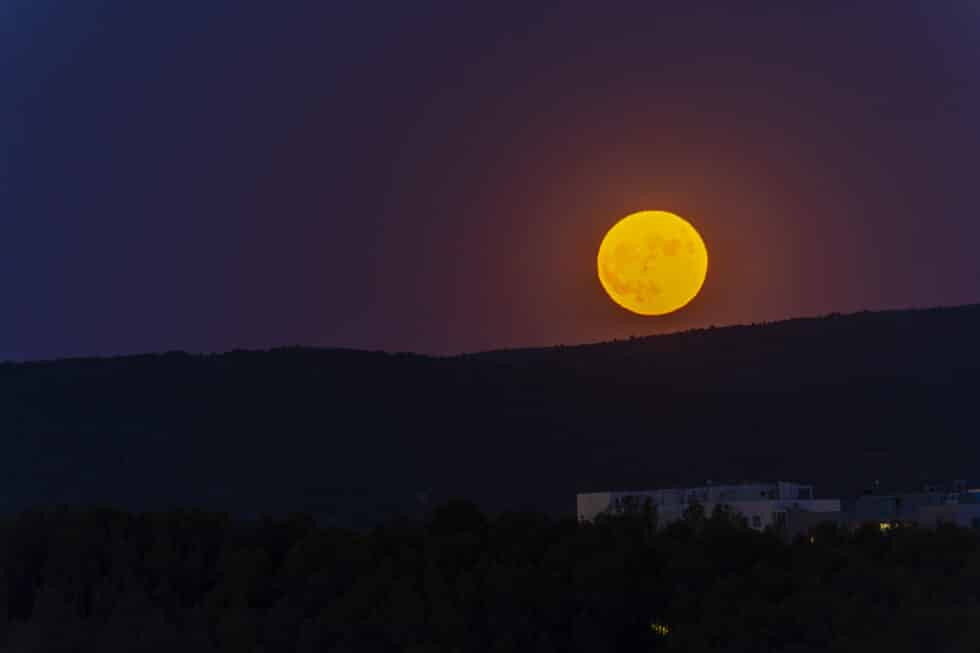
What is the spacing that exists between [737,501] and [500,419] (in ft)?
102

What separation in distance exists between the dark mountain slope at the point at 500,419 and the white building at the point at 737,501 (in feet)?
30.2

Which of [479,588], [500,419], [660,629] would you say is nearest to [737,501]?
[479,588]

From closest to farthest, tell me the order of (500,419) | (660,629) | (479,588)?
(660,629) → (479,588) → (500,419)

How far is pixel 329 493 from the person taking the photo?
67.1 metres

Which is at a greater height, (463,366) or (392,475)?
(463,366)

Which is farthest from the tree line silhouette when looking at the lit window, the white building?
the white building

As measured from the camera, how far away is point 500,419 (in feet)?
262

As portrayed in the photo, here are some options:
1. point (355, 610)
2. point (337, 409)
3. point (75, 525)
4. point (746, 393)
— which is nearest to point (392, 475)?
point (337, 409)

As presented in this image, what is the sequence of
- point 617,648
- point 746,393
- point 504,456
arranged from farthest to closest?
point 746,393
point 504,456
point 617,648

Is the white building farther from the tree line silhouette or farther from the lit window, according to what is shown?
the lit window

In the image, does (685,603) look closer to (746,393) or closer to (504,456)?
(504,456)

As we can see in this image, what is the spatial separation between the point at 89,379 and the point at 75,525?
5924cm

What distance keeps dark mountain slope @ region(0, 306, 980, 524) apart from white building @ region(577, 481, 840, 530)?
921cm

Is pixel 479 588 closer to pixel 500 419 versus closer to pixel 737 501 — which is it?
pixel 737 501
